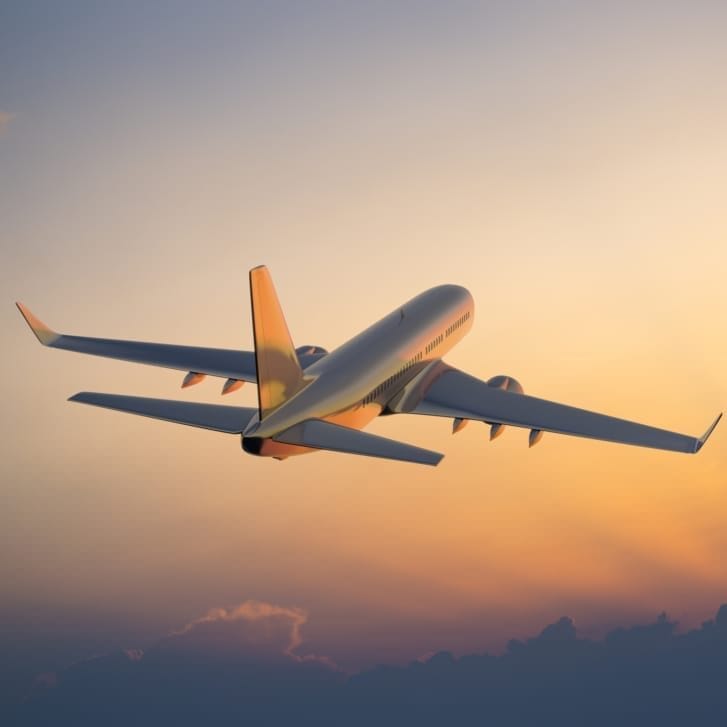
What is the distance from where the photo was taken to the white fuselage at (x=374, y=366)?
2051 inches

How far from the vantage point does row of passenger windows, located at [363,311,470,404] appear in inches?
2349

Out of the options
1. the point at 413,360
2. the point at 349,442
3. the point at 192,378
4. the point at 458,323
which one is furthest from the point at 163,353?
the point at 349,442

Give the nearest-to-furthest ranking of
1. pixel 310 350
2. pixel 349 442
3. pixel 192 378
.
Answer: pixel 349 442 → pixel 192 378 → pixel 310 350

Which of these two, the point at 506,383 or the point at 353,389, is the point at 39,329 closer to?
the point at 353,389

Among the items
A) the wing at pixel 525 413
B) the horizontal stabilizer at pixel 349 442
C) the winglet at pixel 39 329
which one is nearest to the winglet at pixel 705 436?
the wing at pixel 525 413

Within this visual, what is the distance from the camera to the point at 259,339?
48.2 m

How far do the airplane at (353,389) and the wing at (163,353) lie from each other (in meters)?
0.05

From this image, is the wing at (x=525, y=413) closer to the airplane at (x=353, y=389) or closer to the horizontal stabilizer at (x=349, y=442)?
the airplane at (x=353, y=389)

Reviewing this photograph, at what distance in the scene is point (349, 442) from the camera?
49531 mm

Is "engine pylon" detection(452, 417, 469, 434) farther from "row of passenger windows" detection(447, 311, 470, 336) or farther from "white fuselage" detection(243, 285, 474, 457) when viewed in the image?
"row of passenger windows" detection(447, 311, 470, 336)

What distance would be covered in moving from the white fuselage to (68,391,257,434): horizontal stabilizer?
34.0 inches

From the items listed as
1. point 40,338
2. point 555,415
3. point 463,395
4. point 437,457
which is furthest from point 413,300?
point 437,457

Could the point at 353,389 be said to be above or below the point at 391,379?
below

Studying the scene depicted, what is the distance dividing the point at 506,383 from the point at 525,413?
18.3 feet
